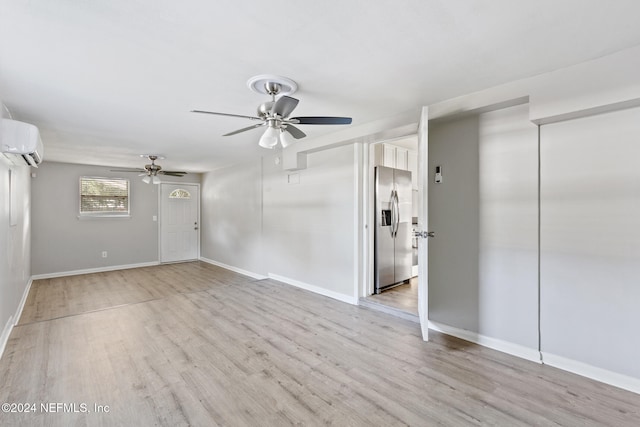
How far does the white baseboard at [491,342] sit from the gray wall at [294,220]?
1331mm

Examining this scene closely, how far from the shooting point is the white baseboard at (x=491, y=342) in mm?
2594

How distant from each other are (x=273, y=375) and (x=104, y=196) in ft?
21.1

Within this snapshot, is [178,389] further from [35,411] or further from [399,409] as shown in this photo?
[399,409]

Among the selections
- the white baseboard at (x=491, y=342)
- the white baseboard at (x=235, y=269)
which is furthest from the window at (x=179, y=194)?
the white baseboard at (x=491, y=342)

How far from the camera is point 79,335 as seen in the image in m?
3.13

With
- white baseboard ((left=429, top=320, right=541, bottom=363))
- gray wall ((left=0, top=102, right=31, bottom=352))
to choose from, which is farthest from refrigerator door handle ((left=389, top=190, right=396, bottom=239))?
gray wall ((left=0, top=102, right=31, bottom=352))

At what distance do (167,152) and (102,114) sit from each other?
2.03 m

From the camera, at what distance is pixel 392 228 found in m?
4.52

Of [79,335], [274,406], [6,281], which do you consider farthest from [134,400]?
[6,281]

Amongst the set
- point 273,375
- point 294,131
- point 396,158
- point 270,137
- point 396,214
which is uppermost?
point 396,158

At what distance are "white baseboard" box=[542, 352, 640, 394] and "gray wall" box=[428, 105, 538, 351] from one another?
0.51 feet

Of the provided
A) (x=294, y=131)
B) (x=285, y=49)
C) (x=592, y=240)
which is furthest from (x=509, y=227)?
(x=285, y=49)

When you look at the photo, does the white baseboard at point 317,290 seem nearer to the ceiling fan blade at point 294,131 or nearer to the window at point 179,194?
the ceiling fan blade at point 294,131

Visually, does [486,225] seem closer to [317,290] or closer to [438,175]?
[438,175]
